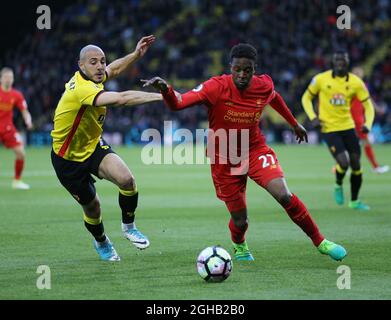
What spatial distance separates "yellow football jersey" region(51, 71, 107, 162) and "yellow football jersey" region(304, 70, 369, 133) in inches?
249

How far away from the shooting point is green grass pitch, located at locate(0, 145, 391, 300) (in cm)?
781

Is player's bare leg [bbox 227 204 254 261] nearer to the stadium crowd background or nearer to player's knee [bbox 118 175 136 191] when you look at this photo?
player's knee [bbox 118 175 136 191]

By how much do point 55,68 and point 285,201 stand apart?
31445mm

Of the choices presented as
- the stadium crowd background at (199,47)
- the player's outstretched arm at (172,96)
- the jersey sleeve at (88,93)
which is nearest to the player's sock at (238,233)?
the player's outstretched arm at (172,96)

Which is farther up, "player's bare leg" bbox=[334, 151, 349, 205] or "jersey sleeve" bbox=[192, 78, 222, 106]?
"jersey sleeve" bbox=[192, 78, 222, 106]

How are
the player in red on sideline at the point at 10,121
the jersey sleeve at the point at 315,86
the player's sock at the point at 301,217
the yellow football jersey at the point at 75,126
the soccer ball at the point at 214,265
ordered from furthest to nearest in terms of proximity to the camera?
the player in red on sideline at the point at 10,121
the jersey sleeve at the point at 315,86
the yellow football jersey at the point at 75,126
the player's sock at the point at 301,217
the soccer ball at the point at 214,265

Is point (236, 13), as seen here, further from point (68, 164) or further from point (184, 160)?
point (68, 164)

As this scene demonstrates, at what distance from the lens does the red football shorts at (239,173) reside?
9.22 m

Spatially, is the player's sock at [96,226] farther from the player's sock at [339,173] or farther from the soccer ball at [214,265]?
the player's sock at [339,173]

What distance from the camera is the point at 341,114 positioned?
15.1 meters

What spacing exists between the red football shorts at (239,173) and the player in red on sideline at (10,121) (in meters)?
10.1

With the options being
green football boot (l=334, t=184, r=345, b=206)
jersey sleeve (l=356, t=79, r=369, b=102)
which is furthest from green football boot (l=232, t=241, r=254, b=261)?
jersey sleeve (l=356, t=79, r=369, b=102)

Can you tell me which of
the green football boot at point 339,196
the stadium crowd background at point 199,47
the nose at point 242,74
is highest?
the stadium crowd background at point 199,47

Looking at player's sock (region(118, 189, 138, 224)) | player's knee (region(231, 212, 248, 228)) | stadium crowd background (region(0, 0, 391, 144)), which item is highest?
stadium crowd background (region(0, 0, 391, 144))
